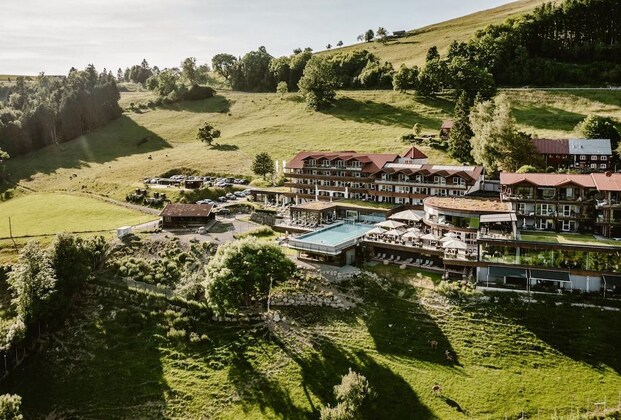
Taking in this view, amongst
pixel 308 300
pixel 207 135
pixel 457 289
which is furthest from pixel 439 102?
pixel 308 300

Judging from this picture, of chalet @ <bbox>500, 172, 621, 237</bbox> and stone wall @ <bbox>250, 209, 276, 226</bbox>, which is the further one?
stone wall @ <bbox>250, 209, 276, 226</bbox>

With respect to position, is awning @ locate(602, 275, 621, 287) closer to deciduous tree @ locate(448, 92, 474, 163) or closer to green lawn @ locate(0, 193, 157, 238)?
deciduous tree @ locate(448, 92, 474, 163)

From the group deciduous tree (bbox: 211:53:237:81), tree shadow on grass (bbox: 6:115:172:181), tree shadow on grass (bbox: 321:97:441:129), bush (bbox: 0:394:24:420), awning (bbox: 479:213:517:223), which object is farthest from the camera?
deciduous tree (bbox: 211:53:237:81)

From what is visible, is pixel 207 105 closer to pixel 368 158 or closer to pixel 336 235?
pixel 368 158

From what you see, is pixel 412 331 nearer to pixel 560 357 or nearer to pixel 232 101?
pixel 560 357

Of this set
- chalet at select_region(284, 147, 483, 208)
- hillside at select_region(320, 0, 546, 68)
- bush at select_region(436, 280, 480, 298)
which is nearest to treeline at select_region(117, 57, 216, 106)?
hillside at select_region(320, 0, 546, 68)

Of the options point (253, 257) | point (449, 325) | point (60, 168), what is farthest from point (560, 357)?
point (60, 168)

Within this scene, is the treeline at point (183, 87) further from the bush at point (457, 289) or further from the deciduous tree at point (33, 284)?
the bush at point (457, 289)
